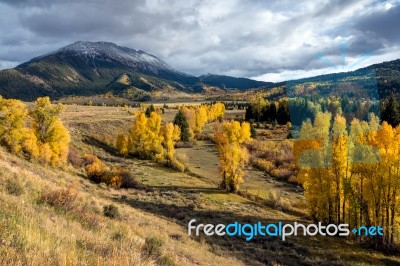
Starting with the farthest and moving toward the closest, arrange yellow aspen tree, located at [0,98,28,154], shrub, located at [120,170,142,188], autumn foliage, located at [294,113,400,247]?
shrub, located at [120,170,142,188], yellow aspen tree, located at [0,98,28,154], autumn foliage, located at [294,113,400,247]

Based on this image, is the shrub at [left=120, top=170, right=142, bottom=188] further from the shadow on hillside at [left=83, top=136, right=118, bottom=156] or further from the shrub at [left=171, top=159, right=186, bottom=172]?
the shadow on hillside at [left=83, top=136, right=118, bottom=156]

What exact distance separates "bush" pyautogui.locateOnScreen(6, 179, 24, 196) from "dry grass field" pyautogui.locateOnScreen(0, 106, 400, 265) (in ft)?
0.13

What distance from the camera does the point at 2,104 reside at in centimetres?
4734

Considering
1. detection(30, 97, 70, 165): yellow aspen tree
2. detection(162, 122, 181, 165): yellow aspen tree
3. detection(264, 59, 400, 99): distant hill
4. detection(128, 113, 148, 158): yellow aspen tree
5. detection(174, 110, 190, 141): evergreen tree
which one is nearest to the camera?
detection(264, 59, 400, 99): distant hill

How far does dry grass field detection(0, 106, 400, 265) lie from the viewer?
7281 mm

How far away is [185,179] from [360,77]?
1807 inches

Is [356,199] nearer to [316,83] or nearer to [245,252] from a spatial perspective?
[245,252]

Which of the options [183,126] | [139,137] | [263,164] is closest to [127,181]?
[139,137]

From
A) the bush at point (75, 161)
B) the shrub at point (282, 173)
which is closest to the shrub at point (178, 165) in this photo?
the shrub at point (282, 173)

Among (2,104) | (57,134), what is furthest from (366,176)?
(2,104)

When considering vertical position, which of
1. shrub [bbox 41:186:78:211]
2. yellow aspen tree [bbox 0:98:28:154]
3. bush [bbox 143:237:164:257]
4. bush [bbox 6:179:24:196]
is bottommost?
bush [bbox 143:237:164:257]

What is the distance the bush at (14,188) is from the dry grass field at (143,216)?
4 centimetres

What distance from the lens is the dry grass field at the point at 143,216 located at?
7.28m

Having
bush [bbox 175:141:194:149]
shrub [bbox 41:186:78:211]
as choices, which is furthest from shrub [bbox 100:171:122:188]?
bush [bbox 175:141:194:149]
